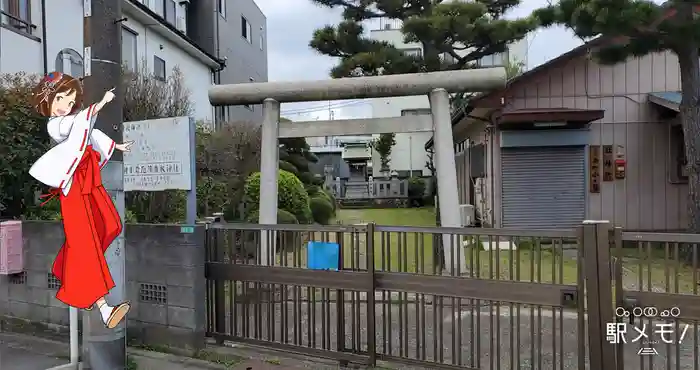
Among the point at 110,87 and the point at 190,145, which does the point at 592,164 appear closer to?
the point at 190,145

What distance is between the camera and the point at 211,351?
5.15m

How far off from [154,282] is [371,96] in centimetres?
375

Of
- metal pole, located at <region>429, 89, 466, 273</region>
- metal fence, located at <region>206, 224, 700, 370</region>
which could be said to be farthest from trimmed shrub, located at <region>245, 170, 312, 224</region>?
metal fence, located at <region>206, 224, 700, 370</region>

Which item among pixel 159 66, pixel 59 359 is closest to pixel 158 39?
Answer: pixel 159 66

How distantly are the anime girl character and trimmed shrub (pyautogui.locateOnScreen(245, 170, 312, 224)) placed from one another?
7.12 metres

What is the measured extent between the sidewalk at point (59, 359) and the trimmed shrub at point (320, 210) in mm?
9569

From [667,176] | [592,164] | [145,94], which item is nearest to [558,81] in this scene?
[592,164]

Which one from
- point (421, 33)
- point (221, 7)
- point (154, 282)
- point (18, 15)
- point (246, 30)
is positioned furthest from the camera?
point (246, 30)

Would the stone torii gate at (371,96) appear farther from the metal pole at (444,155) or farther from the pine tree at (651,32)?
the pine tree at (651,32)

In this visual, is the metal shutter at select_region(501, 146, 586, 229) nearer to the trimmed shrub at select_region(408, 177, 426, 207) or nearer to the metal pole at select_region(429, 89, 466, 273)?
the metal pole at select_region(429, 89, 466, 273)

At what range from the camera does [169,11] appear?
18.8m

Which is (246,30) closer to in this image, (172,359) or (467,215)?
(467,215)

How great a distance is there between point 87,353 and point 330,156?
32613 millimetres

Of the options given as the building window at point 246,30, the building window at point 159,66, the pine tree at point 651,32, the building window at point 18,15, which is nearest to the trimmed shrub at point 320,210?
the building window at point 159,66
